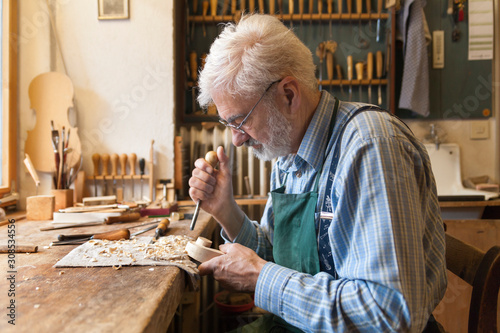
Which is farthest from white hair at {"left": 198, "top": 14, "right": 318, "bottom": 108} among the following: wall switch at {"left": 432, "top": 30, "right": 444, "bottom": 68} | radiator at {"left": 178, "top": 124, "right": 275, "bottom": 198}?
wall switch at {"left": 432, "top": 30, "right": 444, "bottom": 68}

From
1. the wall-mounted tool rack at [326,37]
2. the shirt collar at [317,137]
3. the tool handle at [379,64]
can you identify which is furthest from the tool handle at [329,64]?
the shirt collar at [317,137]

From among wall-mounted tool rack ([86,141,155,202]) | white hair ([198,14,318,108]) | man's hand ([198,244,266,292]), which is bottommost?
man's hand ([198,244,266,292])

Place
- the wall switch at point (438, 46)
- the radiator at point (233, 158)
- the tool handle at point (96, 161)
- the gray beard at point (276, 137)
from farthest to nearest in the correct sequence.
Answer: the wall switch at point (438, 46), the radiator at point (233, 158), the tool handle at point (96, 161), the gray beard at point (276, 137)

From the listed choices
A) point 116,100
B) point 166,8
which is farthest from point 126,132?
point 166,8

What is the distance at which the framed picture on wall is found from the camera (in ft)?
9.20

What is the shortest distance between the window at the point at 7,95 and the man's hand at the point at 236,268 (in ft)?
6.22

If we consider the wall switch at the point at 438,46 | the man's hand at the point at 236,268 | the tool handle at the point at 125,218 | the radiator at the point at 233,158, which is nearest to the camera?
the man's hand at the point at 236,268

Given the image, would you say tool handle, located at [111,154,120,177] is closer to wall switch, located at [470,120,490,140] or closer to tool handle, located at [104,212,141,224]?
tool handle, located at [104,212,141,224]

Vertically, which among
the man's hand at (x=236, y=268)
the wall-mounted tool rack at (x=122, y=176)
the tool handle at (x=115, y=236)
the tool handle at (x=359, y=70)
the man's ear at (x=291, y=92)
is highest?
the tool handle at (x=359, y=70)

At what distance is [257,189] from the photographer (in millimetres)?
3352

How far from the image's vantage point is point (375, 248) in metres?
0.91

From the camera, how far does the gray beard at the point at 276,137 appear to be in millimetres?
1288

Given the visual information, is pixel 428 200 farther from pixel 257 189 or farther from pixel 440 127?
pixel 440 127

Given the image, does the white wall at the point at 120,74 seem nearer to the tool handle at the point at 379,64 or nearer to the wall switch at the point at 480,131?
the tool handle at the point at 379,64
